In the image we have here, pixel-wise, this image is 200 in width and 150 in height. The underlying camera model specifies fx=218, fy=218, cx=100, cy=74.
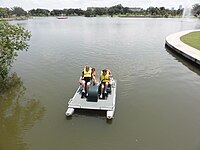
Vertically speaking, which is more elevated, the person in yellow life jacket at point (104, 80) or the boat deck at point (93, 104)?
the person in yellow life jacket at point (104, 80)

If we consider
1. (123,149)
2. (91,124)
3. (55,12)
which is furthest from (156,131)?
(55,12)

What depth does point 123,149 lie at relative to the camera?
319 inches

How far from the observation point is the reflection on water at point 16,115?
8.57 meters

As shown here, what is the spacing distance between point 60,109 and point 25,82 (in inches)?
208

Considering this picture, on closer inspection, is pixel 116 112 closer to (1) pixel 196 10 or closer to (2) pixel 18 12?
(1) pixel 196 10

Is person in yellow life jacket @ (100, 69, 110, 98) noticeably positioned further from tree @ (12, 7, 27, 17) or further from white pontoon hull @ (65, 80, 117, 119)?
tree @ (12, 7, 27, 17)

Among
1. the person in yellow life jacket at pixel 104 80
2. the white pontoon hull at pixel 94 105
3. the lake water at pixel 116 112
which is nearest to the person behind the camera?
the lake water at pixel 116 112

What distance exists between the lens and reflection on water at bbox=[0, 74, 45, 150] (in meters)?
8.57

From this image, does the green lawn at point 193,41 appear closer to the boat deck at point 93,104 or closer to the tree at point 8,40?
the boat deck at point 93,104

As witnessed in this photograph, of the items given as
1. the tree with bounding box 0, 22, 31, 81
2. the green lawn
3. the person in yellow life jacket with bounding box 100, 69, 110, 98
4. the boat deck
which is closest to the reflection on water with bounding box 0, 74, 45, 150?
the boat deck

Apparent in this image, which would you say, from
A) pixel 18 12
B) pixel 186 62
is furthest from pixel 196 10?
pixel 18 12

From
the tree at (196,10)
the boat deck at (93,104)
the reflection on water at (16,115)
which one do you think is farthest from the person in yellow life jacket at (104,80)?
the tree at (196,10)

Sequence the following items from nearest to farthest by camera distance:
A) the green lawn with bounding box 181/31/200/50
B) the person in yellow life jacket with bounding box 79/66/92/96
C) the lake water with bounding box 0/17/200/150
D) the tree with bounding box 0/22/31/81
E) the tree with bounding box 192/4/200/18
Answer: the lake water with bounding box 0/17/200/150 → the person in yellow life jacket with bounding box 79/66/92/96 → the tree with bounding box 0/22/31/81 → the green lawn with bounding box 181/31/200/50 → the tree with bounding box 192/4/200/18

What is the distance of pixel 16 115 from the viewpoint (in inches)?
413
